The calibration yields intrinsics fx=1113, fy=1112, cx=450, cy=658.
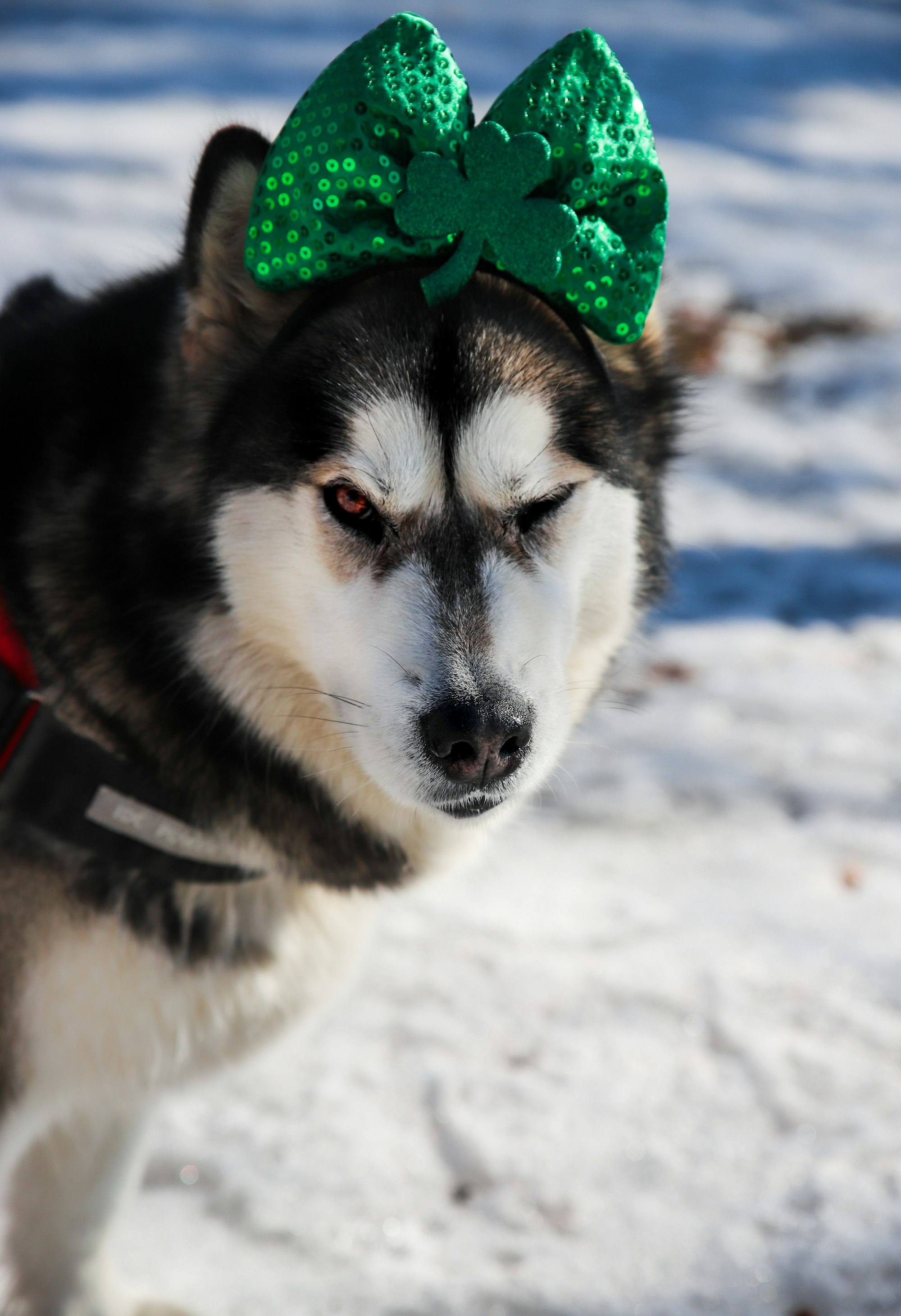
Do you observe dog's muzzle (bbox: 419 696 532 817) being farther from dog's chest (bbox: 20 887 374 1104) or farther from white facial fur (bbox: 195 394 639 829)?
dog's chest (bbox: 20 887 374 1104)

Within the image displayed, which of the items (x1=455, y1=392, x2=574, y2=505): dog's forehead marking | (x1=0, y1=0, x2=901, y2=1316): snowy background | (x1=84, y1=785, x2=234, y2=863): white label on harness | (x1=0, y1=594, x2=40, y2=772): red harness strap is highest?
(x1=455, y1=392, x2=574, y2=505): dog's forehead marking

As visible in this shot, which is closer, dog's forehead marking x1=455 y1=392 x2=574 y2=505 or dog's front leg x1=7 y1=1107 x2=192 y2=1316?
dog's forehead marking x1=455 y1=392 x2=574 y2=505

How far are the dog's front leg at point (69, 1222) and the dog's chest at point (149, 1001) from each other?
34cm

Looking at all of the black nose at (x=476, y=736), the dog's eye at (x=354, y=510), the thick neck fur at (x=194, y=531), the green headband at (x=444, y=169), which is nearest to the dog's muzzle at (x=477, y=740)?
the black nose at (x=476, y=736)

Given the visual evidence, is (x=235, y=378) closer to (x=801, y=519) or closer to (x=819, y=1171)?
Result: (x=819, y=1171)

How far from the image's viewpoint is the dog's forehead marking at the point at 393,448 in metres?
1.41

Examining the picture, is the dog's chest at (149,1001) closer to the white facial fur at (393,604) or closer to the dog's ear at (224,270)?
the white facial fur at (393,604)

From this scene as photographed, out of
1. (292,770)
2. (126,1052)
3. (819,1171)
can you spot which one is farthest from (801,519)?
(126,1052)

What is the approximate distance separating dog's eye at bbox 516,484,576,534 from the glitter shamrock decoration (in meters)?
0.30

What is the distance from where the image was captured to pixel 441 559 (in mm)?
1460

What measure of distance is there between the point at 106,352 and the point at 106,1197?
4.66 ft

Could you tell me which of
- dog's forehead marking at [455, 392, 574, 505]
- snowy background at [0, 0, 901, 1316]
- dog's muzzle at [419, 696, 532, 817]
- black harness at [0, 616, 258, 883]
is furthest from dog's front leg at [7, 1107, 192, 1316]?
dog's forehead marking at [455, 392, 574, 505]

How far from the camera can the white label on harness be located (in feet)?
5.03

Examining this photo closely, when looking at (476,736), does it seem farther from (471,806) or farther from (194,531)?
(194,531)
